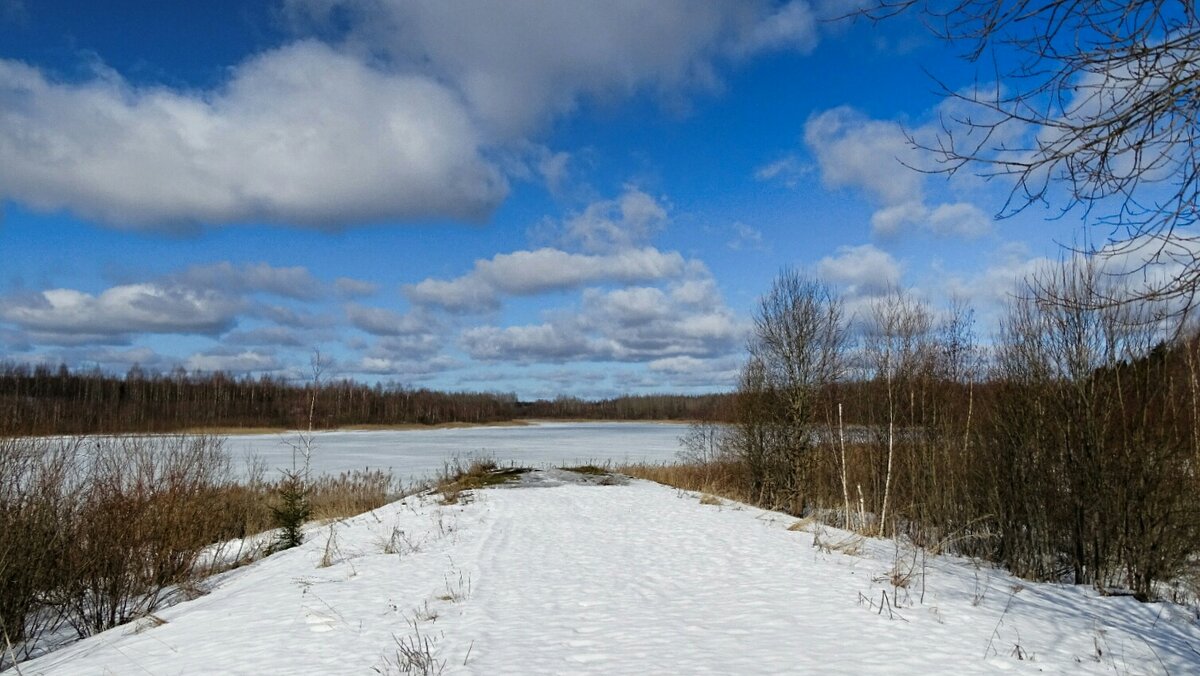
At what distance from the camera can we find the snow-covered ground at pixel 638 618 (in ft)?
18.2

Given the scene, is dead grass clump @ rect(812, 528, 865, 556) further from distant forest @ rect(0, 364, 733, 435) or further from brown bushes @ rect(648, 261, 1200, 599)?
distant forest @ rect(0, 364, 733, 435)

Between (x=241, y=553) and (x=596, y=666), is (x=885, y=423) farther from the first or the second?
(x=241, y=553)

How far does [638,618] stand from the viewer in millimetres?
6875

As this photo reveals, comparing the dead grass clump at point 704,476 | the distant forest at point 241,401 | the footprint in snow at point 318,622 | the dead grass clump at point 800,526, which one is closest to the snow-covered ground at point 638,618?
the footprint in snow at point 318,622

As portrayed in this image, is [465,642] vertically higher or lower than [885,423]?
lower

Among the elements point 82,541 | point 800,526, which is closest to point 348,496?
point 82,541

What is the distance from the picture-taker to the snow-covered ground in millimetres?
5555

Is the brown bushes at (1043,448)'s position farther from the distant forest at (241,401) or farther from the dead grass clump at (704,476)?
the distant forest at (241,401)

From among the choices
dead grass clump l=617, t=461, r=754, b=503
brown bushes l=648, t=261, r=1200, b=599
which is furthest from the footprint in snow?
dead grass clump l=617, t=461, r=754, b=503

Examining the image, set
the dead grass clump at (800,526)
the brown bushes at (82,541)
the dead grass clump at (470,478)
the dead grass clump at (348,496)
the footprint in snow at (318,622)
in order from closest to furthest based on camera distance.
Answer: the footprint in snow at (318,622) → the brown bushes at (82,541) → the dead grass clump at (800,526) → the dead grass clump at (470,478) → the dead grass clump at (348,496)

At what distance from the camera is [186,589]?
1029 centimetres

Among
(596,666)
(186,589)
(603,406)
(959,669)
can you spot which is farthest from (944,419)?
(603,406)

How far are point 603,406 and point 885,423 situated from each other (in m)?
148

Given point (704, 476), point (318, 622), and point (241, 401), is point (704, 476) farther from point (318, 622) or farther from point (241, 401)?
point (241, 401)
